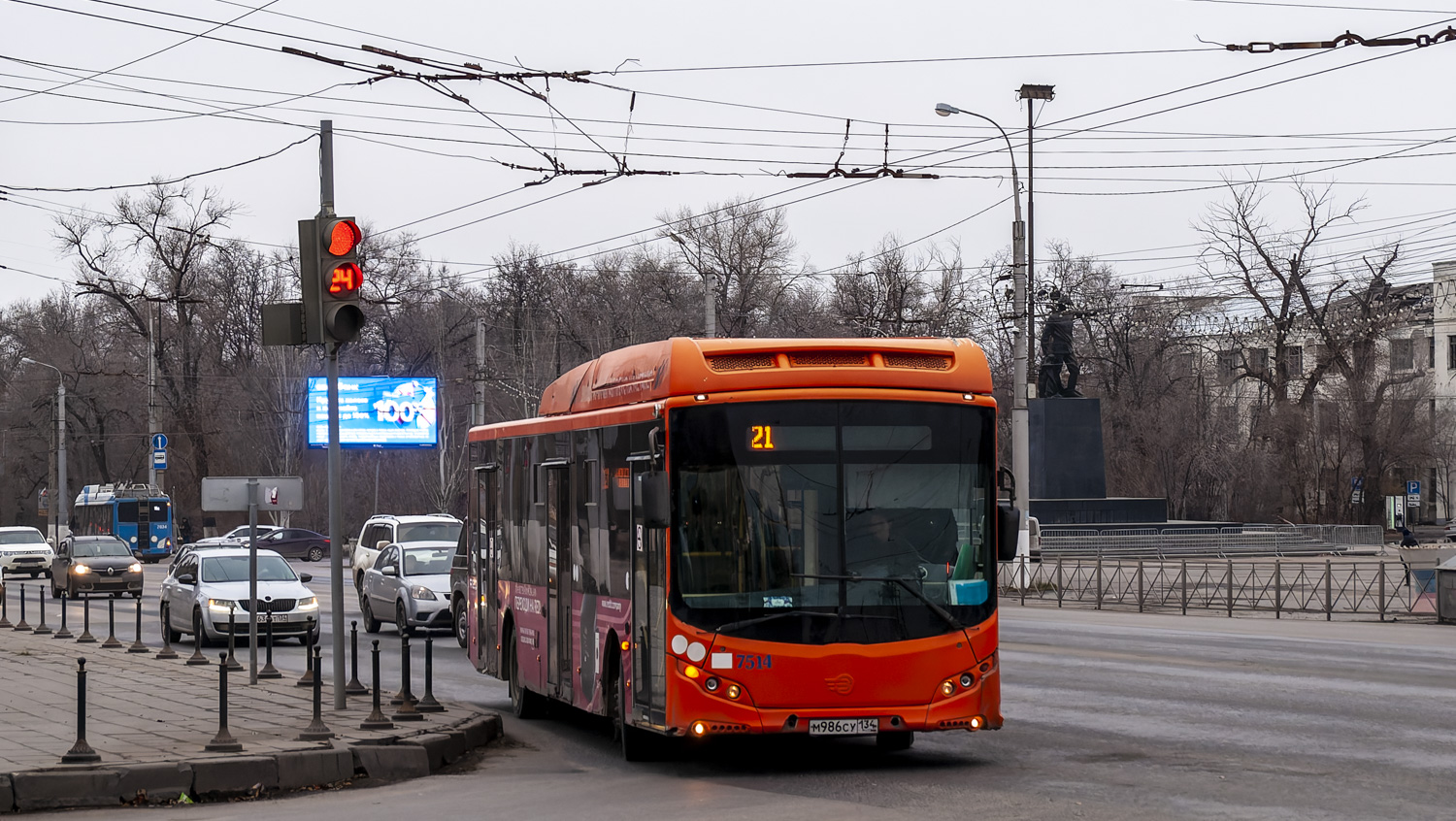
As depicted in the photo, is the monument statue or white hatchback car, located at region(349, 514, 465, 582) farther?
the monument statue

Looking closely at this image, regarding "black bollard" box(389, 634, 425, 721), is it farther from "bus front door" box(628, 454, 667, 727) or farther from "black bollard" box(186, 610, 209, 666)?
"black bollard" box(186, 610, 209, 666)

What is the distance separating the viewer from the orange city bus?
1080 cm

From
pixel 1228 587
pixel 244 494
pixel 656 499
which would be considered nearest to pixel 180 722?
pixel 244 494

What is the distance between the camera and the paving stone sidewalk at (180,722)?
1102 centimetres

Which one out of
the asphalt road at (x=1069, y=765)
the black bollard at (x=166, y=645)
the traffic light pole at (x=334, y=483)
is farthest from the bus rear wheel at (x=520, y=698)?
the black bollard at (x=166, y=645)

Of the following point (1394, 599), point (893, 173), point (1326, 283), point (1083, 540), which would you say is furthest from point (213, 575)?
point (1326, 283)

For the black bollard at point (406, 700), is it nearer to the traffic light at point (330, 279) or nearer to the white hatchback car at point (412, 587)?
the traffic light at point (330, 279)

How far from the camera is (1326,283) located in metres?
73.8

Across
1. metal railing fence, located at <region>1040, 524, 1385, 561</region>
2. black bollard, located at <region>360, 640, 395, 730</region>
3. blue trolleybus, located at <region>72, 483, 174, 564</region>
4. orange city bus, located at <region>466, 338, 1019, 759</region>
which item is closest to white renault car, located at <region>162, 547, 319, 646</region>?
black bollard, located at <region>360, 640, 395, 730</region>

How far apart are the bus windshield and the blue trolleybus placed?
191ft

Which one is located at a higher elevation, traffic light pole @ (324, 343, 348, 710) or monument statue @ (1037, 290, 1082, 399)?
monument statue @ (1037, 290, 1082, 399)

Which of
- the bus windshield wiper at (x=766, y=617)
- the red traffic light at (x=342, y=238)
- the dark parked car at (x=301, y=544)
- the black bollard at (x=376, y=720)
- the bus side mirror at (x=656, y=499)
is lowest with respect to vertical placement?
the dark parked car at (x=301, y=544)

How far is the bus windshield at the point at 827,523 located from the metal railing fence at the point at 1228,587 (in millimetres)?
19740

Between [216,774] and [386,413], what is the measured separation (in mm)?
50806
